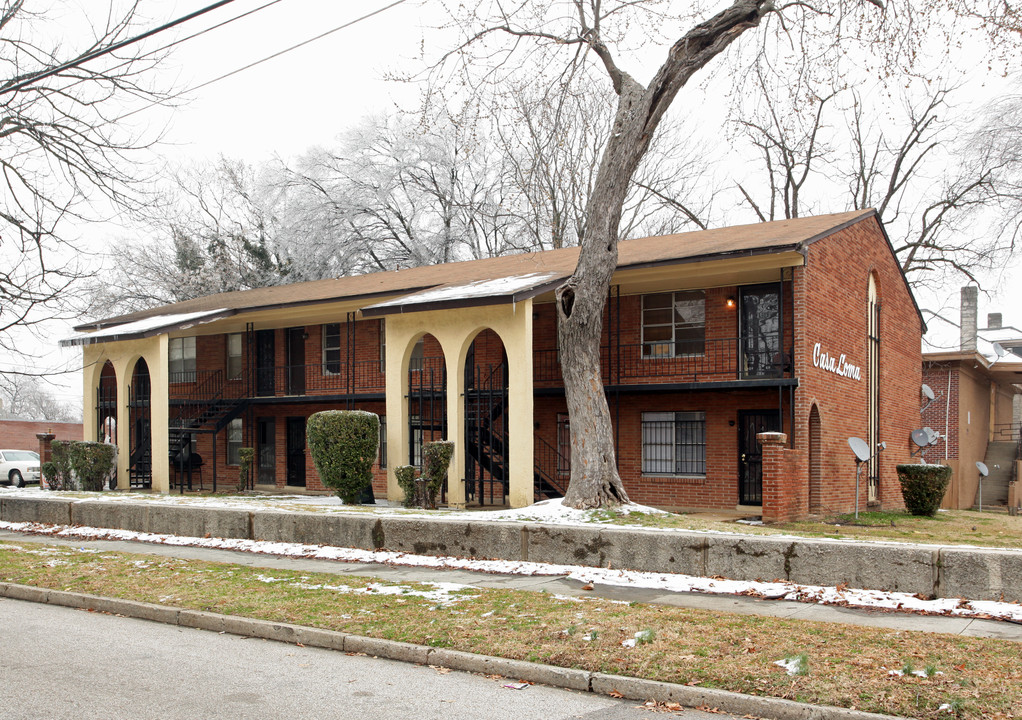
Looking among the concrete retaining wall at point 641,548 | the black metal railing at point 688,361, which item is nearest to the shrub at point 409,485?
the concrete retaining wall at point 641,548

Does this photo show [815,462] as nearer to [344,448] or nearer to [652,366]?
[652,366]

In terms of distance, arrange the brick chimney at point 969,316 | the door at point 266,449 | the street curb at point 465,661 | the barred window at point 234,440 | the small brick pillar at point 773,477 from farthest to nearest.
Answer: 1. the brick chimney at point 969,316
2. the barred window at point 234,440
3. the door at point 266,449
4. the small brick pillar at point 773,477
5. the street curb at point 465,661

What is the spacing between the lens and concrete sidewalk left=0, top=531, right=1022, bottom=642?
786 cm

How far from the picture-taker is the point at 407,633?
7848mm

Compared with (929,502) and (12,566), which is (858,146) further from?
(12,566)

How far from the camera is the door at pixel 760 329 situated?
19469 millimetres

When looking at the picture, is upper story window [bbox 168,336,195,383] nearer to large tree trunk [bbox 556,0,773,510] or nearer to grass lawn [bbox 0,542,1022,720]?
large tree trunk [bbox 556,0,773,510]

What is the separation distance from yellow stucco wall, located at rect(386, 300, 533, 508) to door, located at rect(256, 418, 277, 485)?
30.9 ft

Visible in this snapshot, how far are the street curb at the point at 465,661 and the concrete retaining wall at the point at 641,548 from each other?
3789 millimetres

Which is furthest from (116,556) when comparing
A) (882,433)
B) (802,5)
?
(882,433)

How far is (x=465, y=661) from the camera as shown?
23.6 feet

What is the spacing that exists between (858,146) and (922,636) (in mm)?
34721

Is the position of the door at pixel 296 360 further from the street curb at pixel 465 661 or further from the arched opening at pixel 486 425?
the street curb at pixel 465 661

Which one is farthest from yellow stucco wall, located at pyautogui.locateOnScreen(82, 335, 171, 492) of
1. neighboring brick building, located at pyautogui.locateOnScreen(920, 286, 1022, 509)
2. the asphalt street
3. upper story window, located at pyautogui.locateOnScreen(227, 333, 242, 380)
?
neighboring brick building, located at pyautogui.locateOnScreen(920, 286, 1022, 509)
